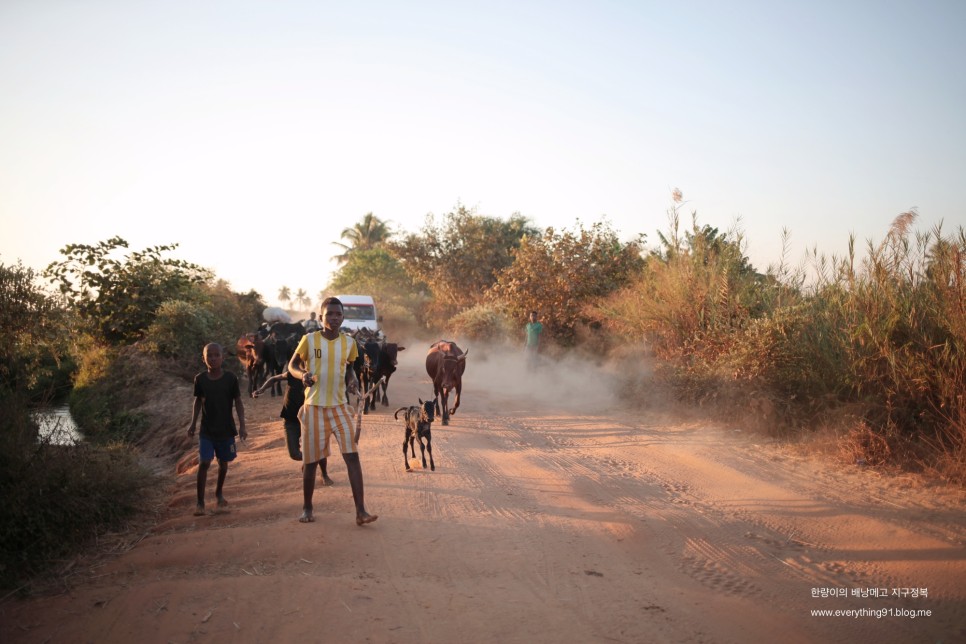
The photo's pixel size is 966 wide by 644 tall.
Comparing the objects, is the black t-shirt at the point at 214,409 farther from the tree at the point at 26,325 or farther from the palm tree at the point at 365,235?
the palm tree at the point at 365,235

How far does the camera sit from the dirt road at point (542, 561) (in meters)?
4.45

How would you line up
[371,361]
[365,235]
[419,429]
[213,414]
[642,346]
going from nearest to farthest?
[213,414], [419,429], [371,361], [642,346], [365,235]

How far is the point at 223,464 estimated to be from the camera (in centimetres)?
711

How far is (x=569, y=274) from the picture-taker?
20.1 m

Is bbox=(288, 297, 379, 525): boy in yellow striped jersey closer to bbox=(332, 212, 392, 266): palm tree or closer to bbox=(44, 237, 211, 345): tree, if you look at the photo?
bbox=(44, 237, 211, 345): tree

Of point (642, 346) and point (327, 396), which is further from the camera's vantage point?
point (642, 346)

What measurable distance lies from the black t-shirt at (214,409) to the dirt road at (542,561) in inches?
35.1

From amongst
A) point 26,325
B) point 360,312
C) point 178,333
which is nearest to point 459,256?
point 360,312

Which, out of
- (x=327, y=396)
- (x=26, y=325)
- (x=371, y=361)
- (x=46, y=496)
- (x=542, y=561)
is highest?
(x=26, y=325)

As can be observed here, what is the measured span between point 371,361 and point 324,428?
665 cm

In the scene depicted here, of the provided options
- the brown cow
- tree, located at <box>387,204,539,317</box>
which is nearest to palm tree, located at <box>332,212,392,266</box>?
tree, located at <box>387,204,539,317</box>

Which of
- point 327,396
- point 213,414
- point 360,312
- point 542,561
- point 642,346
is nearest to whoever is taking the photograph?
point 542,561

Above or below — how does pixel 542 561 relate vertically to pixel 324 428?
below

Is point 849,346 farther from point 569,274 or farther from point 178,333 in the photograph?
point 178,333
